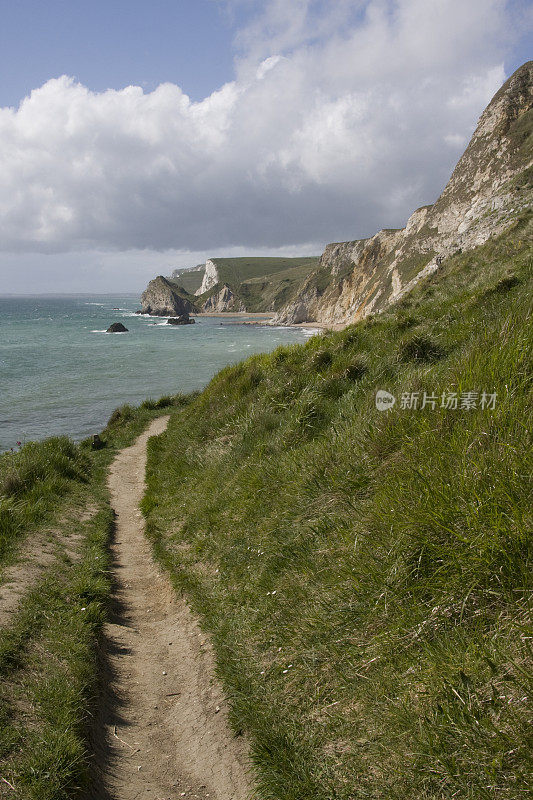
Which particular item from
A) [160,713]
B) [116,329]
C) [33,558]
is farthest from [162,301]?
[160,713]

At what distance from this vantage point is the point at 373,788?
2717mm

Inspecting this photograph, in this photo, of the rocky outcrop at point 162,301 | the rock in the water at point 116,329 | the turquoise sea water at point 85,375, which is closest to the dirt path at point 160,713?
the turquoise sea water at point 85,375

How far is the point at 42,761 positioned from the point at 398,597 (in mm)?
3224

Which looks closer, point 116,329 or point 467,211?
point 467,211

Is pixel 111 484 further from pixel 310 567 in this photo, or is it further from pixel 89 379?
pixel 89 379

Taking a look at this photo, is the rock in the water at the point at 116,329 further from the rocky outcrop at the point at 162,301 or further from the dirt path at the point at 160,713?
the dirt path at the point at 160,713

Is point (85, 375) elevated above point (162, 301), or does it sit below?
below

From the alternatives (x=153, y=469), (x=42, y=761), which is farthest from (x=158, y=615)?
(x=153, y=469)

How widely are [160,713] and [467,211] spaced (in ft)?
234

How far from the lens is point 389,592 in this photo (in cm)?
351

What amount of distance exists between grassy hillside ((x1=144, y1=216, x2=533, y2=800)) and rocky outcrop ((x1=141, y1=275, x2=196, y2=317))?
186 meters

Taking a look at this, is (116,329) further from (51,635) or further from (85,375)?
(51,635)

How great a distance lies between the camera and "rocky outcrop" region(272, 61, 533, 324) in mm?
39562

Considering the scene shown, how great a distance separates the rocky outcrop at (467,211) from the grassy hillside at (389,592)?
27.6 m
